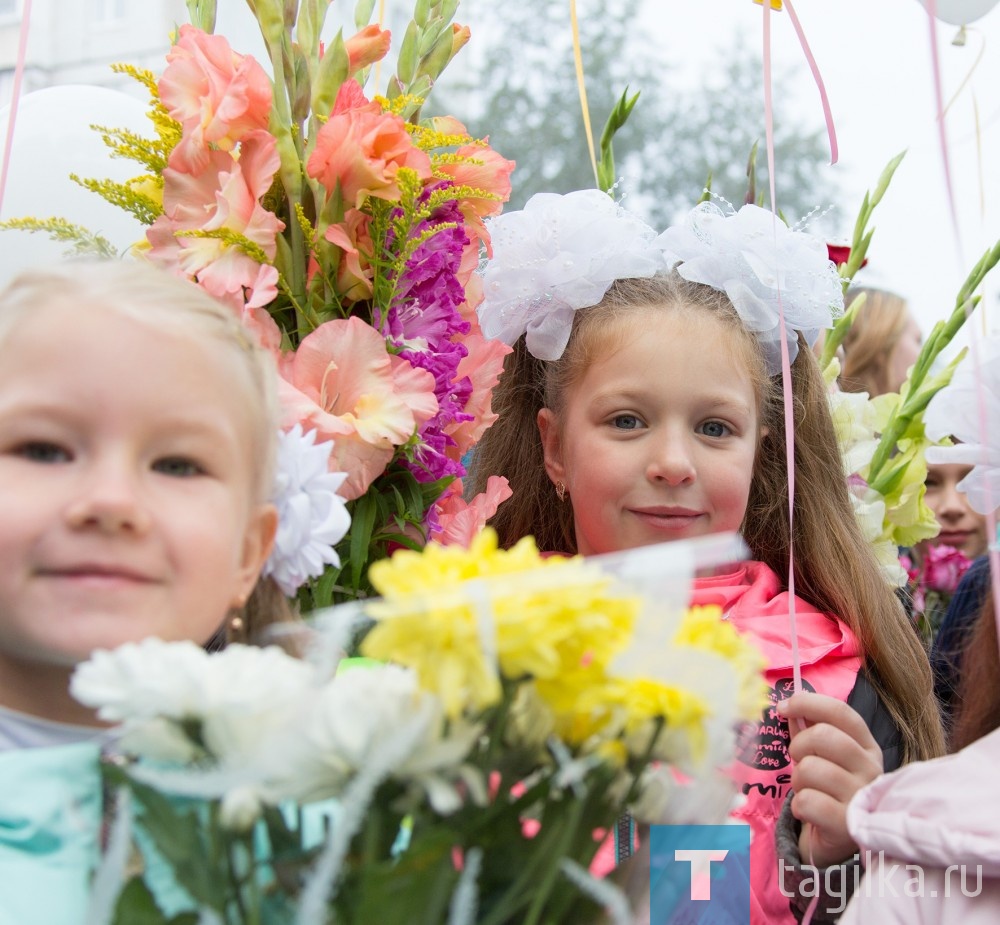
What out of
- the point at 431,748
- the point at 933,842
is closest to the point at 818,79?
the point at 933,842

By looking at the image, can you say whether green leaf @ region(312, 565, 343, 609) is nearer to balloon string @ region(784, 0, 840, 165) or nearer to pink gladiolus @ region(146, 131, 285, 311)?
pink gladiolus @ region(146, 131, 285, 311)

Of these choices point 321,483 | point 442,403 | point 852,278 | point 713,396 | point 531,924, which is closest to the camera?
point 531,924

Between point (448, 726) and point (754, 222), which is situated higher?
point (754, 222)

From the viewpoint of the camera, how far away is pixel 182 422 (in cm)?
96

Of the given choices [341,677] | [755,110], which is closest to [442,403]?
[341,677]

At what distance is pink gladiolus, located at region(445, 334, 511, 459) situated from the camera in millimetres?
1600

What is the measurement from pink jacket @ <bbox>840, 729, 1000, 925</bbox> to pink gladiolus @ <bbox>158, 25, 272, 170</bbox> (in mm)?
1002

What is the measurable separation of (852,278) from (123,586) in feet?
4.88

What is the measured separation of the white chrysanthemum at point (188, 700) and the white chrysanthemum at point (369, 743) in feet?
0.08

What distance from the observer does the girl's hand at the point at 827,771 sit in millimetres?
1460

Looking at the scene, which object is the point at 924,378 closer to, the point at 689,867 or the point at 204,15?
the point at 204,15

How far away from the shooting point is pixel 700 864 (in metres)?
0.82

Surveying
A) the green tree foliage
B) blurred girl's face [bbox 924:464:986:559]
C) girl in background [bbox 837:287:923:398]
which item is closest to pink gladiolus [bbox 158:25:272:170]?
girl in background [bbox 837:287:923:398]

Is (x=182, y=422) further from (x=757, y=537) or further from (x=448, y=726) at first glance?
(x=757, y=537)
